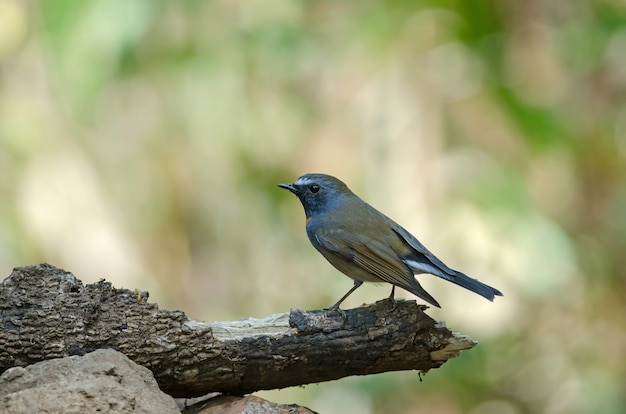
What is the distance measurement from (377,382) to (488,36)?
9.50ft

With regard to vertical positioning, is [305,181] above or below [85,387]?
above

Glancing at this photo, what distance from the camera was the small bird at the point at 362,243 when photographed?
4.44 metres

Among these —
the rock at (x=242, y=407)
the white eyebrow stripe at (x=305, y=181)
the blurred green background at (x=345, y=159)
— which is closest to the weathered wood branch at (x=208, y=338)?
the rock at (x=242, y=407)

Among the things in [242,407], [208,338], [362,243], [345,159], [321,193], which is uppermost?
[345,159]

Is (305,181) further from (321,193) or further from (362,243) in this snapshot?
(362,243)

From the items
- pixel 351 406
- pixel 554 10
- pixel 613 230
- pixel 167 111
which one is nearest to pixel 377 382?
pixel 351 406

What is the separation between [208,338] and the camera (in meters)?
3.81

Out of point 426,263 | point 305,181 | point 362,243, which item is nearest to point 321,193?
point 305,181

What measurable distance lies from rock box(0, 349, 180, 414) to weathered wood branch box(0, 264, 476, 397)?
0.38 feet

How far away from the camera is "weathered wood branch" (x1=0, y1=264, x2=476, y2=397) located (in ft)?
12.1

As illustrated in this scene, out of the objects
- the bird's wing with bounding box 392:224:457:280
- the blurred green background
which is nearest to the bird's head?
the bird's wing with bounding box 392:224:457:280

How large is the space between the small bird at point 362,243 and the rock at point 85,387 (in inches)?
44.6

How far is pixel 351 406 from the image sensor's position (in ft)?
24.7

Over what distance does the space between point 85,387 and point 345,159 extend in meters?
5.40
